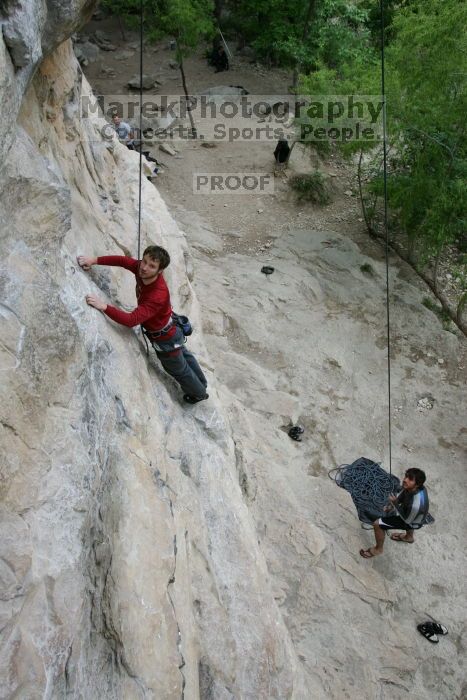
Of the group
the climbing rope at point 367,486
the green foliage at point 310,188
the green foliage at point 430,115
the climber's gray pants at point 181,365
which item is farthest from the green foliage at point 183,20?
the climbing rope at point 367,486

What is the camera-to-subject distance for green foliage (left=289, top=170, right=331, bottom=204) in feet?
51.2

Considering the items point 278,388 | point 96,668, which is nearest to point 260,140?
point 278,388

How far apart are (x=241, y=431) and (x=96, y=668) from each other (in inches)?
184

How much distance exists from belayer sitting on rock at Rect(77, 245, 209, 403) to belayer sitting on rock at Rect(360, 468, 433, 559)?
2868 mm

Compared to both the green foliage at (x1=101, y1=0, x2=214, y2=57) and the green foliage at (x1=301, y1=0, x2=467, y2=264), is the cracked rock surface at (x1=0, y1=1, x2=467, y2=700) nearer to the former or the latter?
the green foliage at (x1=301, y1=0, x2=467, y2=264)

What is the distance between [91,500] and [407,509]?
14.3 ft

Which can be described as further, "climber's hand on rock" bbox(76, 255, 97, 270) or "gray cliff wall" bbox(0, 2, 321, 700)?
"climber's hand on rock" bbox(76, 255, 97, 270)

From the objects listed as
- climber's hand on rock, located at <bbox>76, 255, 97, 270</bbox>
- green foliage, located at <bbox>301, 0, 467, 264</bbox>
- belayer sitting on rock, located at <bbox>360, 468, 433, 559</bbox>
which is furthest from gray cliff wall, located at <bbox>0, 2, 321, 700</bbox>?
green foliage, located at <bbox>301, 0, 467, 264</bbox>

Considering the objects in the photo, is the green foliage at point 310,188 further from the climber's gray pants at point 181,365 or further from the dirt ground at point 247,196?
the climber's gray pants at point 181,365

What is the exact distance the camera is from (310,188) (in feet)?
51.2

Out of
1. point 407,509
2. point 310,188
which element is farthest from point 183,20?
point 407,509

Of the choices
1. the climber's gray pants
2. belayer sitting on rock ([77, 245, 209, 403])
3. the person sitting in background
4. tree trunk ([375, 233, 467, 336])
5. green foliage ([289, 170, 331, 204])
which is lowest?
tree trunk ([375, 233, 467, 336])

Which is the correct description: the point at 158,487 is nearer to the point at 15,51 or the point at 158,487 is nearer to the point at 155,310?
the point at 155,310

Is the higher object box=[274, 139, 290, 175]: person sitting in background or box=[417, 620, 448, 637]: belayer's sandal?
box=[274, 139, 290, 175]: person sitting in background
